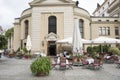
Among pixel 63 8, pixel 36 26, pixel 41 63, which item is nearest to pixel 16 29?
pixel 36 26

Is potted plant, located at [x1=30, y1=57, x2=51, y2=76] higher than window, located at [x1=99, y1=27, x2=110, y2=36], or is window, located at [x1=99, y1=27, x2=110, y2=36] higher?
window, located at [x1=99, y1=27, x2=110, y2=36]

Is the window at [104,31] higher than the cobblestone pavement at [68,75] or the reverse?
higher

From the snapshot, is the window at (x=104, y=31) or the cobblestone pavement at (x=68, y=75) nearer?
the cobblestone pavement at (x=68, y=75)

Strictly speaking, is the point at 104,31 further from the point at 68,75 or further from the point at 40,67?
the point at 40,67

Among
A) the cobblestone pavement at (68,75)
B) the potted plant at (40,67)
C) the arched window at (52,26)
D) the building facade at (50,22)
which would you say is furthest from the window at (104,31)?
A: the potted plant at (40,67)

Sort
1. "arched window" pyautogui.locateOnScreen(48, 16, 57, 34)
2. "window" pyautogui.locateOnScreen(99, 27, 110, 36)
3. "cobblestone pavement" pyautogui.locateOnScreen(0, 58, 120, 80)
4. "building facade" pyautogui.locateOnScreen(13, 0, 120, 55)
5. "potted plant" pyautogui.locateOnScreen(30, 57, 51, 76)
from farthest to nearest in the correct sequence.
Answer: "window" pyautogui.locateOnScreen(99, 27, 110, 36)
"arched window" pyautogui.locateOnScreen(48, 16, 57, 34)
"building facade" pyautogui.locateOnScreen(13, 0, 120, 55)
"potted plant" pyautogui.locateOnScreen(30, 57, 51, 76)
"cobblestone pavement" pyautogui.locateOnScreen(0, 58, 120, 80)

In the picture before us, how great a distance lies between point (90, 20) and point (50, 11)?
9350 millimetres

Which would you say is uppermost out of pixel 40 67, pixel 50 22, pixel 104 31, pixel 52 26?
pixel 50 22

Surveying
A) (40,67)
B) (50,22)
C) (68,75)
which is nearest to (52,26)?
(50,22)

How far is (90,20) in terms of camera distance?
44.3 metres

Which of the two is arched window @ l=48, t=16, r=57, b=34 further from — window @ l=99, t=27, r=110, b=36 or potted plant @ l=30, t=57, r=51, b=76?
potted plant @ l=30, t=57, r=51, b=76

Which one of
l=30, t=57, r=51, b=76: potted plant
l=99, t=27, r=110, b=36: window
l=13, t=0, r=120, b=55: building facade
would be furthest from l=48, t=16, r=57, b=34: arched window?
l=30, t=57, r=51, b=76: potted plant

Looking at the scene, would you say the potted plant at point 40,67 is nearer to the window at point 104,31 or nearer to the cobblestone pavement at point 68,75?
the cobblestone pavement at point 68,75

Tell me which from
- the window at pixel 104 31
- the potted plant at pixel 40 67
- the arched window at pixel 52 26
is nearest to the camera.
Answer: the potted plant at pixel 40 67
